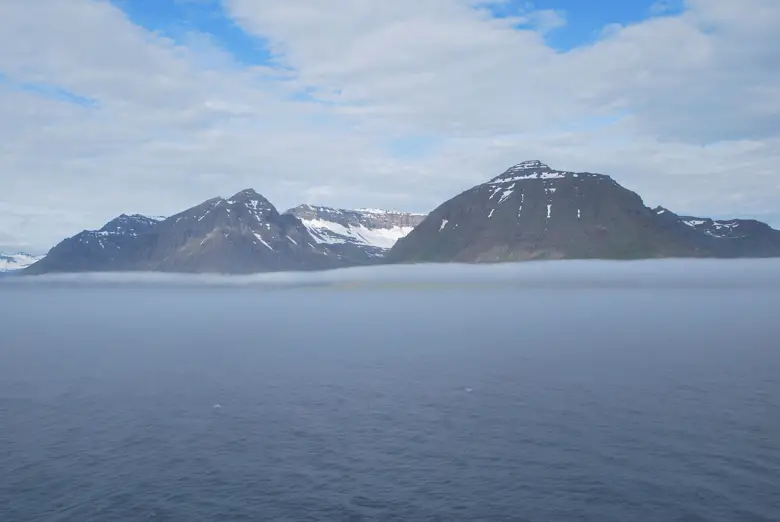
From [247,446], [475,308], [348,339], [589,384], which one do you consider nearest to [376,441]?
[247,446]

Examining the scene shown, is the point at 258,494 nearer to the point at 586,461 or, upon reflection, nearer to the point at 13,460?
the point at 13,460

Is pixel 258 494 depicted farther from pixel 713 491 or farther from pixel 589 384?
pixel 589 384

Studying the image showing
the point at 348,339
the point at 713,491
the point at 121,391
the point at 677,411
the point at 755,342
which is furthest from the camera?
the point at 348,339

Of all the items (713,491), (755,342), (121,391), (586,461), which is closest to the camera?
(713,491)

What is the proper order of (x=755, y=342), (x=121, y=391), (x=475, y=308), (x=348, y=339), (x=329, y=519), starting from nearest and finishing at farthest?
(x=329, y=519)
(x=121, y=391)
(x=755, y=342)
(x=348, y=339)
(x=475, y=308)

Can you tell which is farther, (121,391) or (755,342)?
(755,342)

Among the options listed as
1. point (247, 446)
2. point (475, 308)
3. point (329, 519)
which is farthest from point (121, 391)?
point (475, 308)

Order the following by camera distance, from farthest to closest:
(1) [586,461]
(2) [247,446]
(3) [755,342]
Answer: (3) [755,342], (2) [247,446], (1) [586,461]

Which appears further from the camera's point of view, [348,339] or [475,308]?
[475,308]
